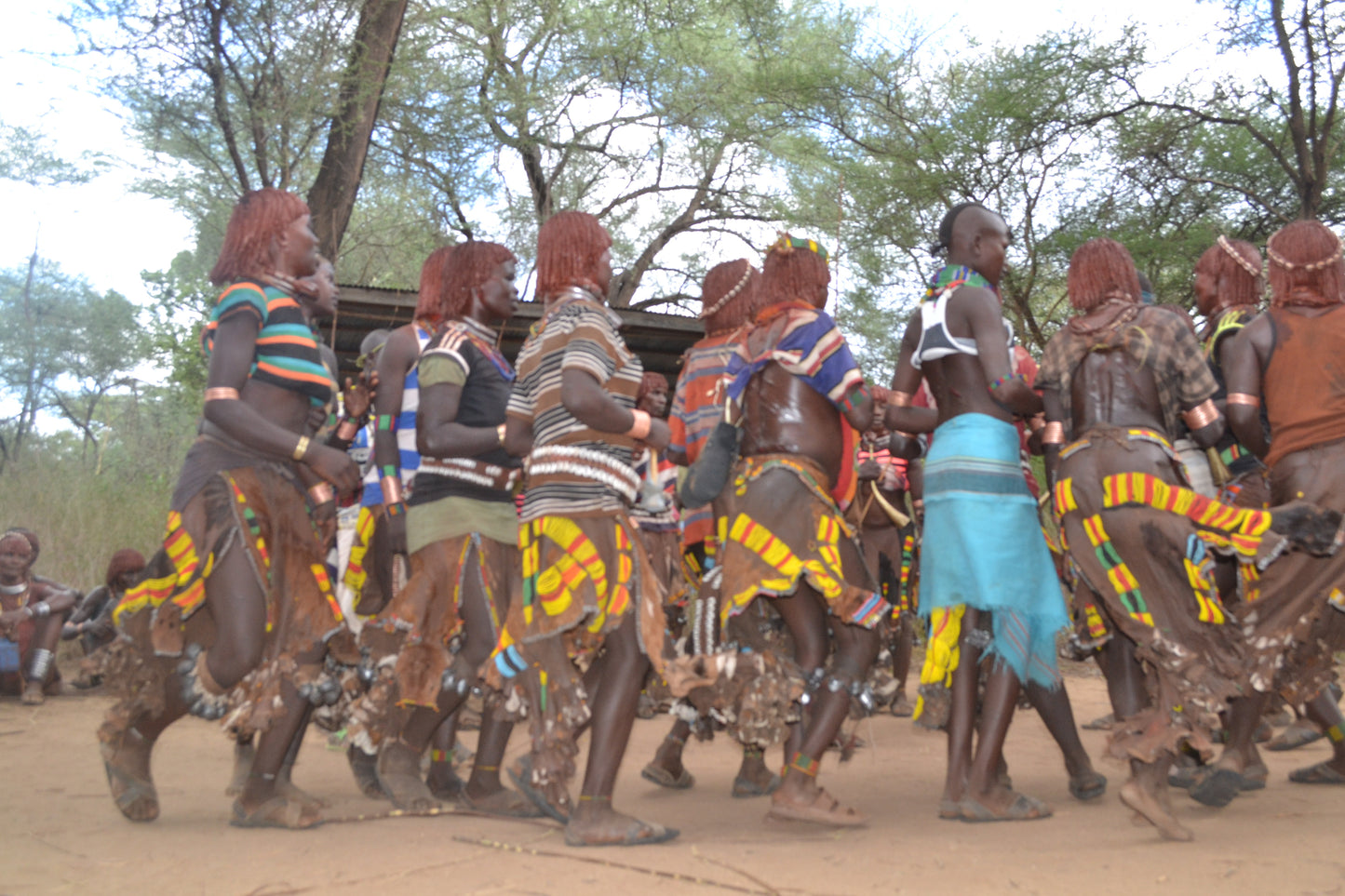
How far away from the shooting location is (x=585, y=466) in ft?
13.3

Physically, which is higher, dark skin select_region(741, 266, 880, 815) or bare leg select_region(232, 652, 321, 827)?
dark skin select_region(741, 266, 880, 815)

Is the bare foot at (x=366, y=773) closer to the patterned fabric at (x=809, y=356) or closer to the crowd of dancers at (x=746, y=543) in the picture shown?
the crowd of dancers at (x=746, y=543)

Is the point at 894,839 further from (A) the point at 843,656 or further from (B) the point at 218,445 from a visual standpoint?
(B) the point at 218,445

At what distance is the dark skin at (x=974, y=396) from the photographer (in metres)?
4.30

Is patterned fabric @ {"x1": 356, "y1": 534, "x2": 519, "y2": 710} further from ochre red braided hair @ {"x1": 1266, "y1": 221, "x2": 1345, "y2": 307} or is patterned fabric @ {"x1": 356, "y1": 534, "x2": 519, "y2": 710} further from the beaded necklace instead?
ochre red braided hair @ {"x1": 1266, "y1": 221, "x2": 1345, "y2": 307}

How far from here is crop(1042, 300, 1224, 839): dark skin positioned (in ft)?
13.7

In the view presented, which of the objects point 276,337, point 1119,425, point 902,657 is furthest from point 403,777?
point 902,657

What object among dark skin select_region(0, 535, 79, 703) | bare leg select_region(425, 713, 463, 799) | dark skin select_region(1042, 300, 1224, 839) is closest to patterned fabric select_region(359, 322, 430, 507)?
bare leg select_region(425, 713, 463, 799)

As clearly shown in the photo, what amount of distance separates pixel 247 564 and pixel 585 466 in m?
1.17

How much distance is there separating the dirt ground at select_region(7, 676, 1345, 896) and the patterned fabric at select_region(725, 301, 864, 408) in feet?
5.09

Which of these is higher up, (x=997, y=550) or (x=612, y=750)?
(x=997, y=550)

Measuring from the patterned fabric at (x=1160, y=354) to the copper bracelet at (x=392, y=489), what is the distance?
252cm

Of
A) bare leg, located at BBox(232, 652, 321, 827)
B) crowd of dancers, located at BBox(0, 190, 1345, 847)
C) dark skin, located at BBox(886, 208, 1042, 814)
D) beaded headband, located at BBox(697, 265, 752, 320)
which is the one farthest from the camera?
beaded headband, located at BBox(697, 265, 752, 320)

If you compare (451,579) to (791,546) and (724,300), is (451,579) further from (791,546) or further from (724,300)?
(724,300)
